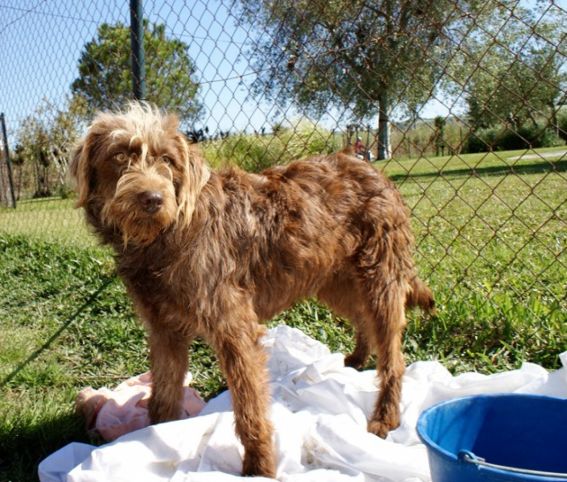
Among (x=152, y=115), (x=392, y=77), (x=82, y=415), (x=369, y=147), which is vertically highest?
(x=392, y=77)

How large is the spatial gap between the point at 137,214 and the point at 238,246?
0.54m

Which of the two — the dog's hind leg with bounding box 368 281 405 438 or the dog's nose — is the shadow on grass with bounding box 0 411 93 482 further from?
the dog's hind leg with bounding box 368 281 405 438

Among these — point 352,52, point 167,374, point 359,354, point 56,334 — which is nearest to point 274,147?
point 352,52

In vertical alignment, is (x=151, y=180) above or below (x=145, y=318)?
above

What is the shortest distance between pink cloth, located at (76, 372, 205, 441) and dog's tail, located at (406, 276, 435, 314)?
4.47ft

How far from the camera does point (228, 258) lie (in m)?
2.81

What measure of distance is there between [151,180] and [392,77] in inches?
103

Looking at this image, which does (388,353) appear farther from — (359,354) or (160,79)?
(160,79)

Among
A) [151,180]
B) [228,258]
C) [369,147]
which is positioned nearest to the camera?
[151,180]

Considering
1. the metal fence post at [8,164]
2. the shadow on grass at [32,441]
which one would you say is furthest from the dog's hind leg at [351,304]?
the metal fence post at [8,164]

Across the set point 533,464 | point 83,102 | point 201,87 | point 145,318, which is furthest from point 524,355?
point 83,102

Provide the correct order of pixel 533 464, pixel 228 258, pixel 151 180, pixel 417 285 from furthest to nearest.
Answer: pixel 417 285
pixel 228 258
pixel 151 180
pixel 533 464

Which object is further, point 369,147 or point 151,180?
point 369,147

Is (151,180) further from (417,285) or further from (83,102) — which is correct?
(83,102)
